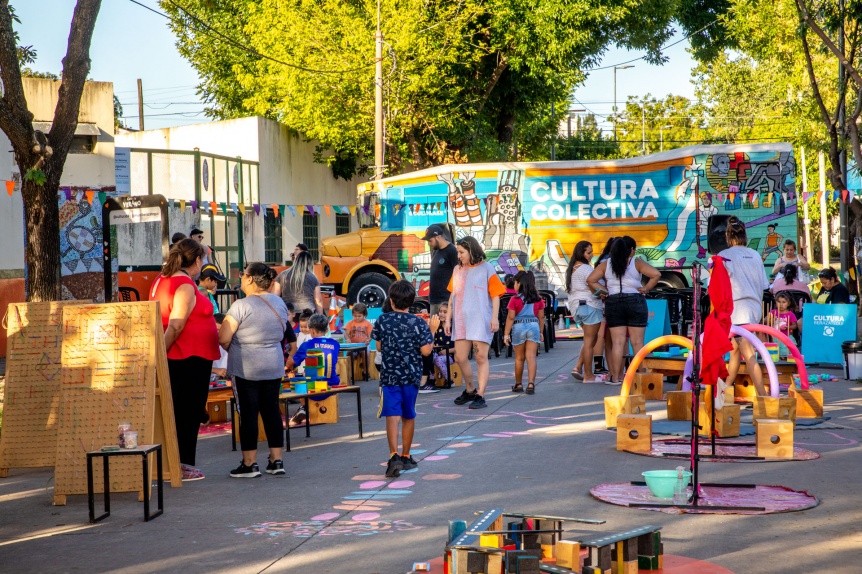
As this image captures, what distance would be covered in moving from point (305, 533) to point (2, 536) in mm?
1983

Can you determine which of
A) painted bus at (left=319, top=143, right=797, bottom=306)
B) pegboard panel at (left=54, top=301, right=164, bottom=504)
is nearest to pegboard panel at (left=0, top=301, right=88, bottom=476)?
pegboard panel at (left=54, top=301, right=164, bottom=504)

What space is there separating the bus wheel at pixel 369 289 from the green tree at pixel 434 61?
10312mm

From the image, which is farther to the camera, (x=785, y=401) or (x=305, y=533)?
(x=785, y=401)

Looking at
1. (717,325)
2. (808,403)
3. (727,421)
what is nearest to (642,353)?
(727,421)

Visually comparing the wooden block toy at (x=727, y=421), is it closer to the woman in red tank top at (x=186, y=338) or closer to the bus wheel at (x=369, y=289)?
the woman in red tank top at (x=186, y=338)

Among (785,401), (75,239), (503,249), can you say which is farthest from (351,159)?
(785,401)

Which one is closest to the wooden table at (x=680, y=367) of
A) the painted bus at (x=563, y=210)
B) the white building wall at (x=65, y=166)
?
the painted bus at (x=563, y=210)

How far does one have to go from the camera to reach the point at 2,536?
6.88m

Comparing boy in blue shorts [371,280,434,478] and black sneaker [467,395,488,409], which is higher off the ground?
boy in blue shorts [371,280,434,478]

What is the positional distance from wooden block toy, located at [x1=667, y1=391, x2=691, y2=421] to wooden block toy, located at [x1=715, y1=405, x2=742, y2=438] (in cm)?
99

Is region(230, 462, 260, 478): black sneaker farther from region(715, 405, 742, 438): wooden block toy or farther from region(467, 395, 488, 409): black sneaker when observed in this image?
region(715, 405, 742, 438): wooden block toy

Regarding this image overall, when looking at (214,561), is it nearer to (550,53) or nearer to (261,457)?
(261,457)

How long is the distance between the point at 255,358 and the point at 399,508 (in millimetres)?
1846

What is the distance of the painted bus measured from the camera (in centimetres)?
2167
